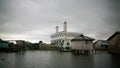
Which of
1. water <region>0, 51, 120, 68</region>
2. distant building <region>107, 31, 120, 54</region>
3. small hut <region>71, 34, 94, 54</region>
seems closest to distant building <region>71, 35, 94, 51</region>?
small hut <region>71, 34, 94, 54</region>

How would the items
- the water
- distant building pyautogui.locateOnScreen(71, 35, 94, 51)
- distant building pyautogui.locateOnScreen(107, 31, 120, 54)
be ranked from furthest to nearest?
distant building pyautogui.locateOnScreen(71, 35, 94, 51) → distant building pyautogui.locateOnScreen(107, 31, 120, 54) → the water

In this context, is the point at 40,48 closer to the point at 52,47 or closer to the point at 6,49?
the point at 52,47

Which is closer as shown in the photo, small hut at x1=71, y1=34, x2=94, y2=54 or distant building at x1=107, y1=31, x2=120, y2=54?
distant building at x1=107, y1=31, x2=120, y2=54

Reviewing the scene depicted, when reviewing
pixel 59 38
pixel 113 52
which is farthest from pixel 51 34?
pixel 113 52

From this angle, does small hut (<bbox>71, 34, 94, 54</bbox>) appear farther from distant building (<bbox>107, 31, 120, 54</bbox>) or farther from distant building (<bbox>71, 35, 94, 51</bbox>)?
distant building (<bbox>107, 31, 120, 54</bbox>)

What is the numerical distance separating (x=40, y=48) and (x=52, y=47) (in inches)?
248

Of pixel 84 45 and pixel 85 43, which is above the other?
pixel 85 43

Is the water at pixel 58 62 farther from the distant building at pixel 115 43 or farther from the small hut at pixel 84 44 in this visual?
the small hut at pixel 84 44

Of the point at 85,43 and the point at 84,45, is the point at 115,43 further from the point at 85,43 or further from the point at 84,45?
the point at 84,45

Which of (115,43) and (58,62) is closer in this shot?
(58,62)

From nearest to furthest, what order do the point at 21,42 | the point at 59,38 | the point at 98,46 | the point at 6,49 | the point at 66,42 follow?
the point at 6,49 → the point at 98,46 → the point at 21,42 → the point at 66,42 → the point at 59,38

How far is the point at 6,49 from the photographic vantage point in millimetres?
44031

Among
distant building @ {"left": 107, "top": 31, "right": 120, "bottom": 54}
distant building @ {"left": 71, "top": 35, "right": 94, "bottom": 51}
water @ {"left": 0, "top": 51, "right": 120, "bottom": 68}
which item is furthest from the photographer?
distant building @ {"left": 71, "top": 35, "right": 94, "bottom": 51}

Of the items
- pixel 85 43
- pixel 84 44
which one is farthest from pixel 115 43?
pixel 84 44
